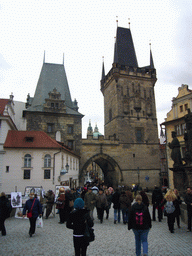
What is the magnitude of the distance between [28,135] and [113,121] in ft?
59.5

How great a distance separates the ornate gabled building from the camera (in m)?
31.2

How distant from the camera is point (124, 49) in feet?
136

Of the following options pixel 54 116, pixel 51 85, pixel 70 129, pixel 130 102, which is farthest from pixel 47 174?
pixel 130 102

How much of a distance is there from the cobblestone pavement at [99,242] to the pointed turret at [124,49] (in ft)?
110

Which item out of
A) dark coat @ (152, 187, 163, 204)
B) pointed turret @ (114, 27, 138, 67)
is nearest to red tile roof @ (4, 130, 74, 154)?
dark coat @ (152, 187, 163, 204)

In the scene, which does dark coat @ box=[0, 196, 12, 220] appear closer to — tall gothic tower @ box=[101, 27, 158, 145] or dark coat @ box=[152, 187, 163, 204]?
dark coat @ box=[152, 187, 163, 204]

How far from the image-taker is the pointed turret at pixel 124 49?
131 ft

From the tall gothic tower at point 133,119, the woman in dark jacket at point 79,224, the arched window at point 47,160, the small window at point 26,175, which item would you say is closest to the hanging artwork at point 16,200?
the woman in dark jacket at point 79,224

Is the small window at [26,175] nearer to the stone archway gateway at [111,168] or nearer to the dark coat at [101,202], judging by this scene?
the dark coat at [101,202]

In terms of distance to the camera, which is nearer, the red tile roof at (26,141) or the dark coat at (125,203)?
the dark coat at (125,203)

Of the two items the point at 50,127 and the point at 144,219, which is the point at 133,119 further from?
the point at 144,219

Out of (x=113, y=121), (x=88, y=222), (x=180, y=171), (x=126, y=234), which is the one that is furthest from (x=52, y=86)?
(x=88, y=222)

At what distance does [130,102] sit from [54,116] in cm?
1256

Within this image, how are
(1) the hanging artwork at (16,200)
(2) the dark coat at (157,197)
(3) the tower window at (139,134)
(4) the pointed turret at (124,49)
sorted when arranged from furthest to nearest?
(4) the pointed turret at (124,49), (3) the tower window at (139,134), (1) the hanging artwork at (16,200), (2) the dark coat at (157,197)
